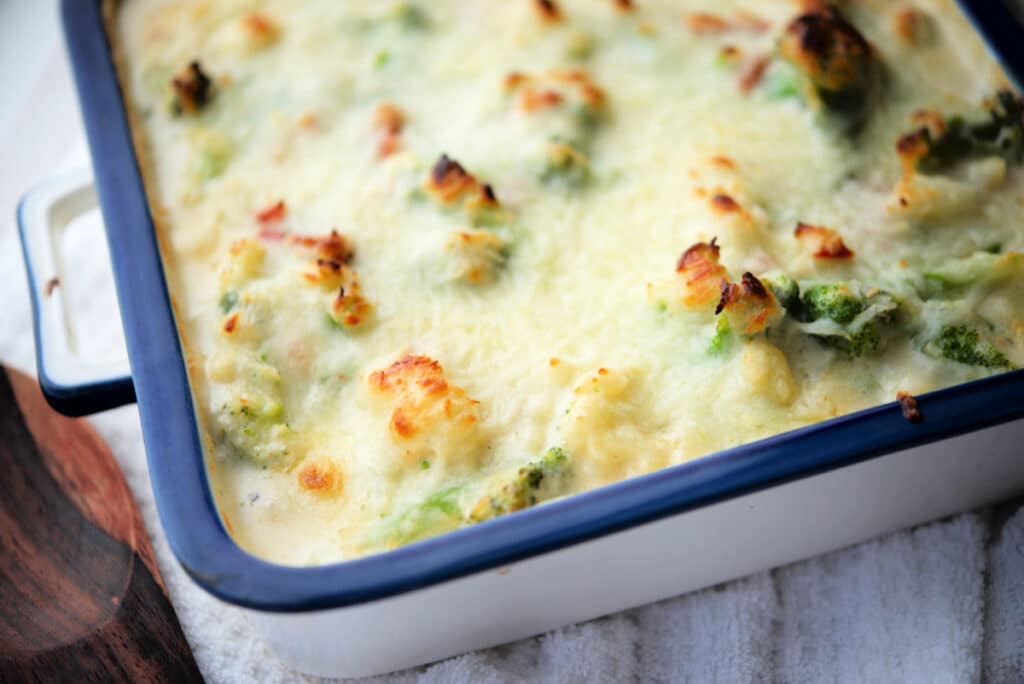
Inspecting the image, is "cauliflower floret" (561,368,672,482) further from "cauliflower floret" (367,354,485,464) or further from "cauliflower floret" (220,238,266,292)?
"cauliflower floret" (220,238,266,292)

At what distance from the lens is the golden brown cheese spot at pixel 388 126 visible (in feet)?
6.71

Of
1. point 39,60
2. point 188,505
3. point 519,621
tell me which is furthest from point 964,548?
point 39,60

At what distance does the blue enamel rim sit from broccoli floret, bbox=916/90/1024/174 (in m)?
0.57

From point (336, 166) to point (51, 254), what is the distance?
20.6 inches

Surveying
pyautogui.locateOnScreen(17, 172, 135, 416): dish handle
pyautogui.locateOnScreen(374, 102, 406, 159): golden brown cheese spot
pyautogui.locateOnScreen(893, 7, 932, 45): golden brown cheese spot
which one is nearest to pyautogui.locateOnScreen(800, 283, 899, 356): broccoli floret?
pyautogui.locateOnScreen(893, 7, 932, 45): golden brown cheese spot

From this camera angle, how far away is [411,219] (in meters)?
1.93

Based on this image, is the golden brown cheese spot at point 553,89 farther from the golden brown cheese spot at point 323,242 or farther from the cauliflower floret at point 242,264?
the cauliflower floret at point 242,264

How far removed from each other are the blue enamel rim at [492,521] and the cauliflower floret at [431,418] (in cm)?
19

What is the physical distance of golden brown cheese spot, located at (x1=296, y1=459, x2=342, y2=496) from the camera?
161 cm

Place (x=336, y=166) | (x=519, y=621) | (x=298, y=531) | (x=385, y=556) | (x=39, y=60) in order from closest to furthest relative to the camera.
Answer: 1. (x=385, y=556)
2. (x=298, y=531)
3. (x=519, y=621)
4. (x=336, y=166)
5. (x=39, y=60)

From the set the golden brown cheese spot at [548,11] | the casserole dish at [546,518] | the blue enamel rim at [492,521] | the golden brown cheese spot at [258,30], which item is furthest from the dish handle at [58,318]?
Answer: the golden brown cheese spot at [548,11]

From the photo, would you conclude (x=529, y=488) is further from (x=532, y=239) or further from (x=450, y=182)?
(x=450, y=182)

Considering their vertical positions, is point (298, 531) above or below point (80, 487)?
above

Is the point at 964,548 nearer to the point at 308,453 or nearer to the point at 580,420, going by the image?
the point at 580,420
